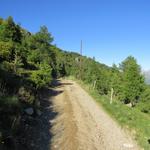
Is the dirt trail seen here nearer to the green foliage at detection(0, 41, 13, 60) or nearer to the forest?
the forest

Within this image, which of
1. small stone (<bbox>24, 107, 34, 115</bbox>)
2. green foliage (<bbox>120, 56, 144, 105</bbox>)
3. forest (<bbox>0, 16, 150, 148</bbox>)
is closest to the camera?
forest (<bbox>0, 16, 150, 148</bbox>)

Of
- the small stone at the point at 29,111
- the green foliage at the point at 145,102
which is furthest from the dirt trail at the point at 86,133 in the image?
the green foliage at the point at 145,102

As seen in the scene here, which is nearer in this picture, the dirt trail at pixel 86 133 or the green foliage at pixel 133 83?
the dirt trail at pixel 86 133

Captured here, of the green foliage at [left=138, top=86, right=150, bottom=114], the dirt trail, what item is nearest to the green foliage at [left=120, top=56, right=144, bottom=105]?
the green foliage at [left=138, top=86, right=150, bottom=114]

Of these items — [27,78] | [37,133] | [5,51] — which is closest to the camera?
[37,133]

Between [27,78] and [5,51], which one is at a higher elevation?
[5,51]

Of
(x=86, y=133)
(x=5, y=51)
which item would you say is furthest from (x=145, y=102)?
(x=86, y=133)

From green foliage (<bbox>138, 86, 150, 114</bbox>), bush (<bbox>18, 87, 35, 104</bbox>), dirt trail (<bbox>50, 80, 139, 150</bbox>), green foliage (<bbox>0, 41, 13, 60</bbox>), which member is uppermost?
green foliage (<bbox>0, 41, 13, 60</bbox>)

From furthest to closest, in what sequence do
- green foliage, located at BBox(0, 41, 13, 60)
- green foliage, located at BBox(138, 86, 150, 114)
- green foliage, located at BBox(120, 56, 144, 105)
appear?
green foliage, located at BBox(138, 86, 150, 114) → green foliage, located at BBox(120, 56, 144, 105) → green foliage, located at BBox(0, 41, 13, 60)

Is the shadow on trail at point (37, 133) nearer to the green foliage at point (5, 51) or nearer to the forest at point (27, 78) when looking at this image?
the forest at point (27, 78)

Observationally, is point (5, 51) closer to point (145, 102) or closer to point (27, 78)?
point (27, 78)

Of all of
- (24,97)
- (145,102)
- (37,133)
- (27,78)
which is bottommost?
(145,102)

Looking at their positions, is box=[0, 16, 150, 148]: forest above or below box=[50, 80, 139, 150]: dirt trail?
above

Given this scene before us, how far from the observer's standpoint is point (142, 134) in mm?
16609
